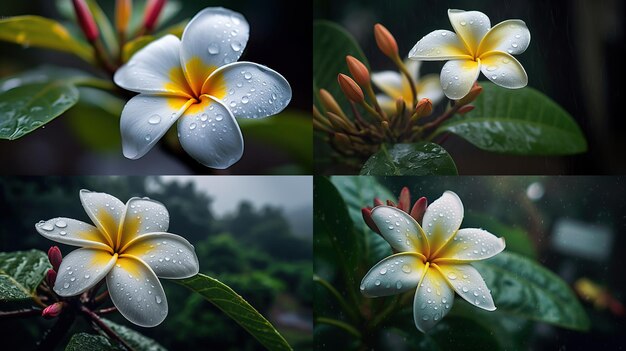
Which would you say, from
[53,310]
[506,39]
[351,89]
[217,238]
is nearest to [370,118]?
[351,89]

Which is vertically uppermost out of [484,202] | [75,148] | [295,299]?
[484,202]

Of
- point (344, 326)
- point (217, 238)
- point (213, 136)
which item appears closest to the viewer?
point (213, 136)

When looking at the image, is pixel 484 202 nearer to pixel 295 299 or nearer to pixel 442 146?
pixel 442 146

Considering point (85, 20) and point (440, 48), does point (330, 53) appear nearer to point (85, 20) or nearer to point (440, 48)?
point (440, 48)

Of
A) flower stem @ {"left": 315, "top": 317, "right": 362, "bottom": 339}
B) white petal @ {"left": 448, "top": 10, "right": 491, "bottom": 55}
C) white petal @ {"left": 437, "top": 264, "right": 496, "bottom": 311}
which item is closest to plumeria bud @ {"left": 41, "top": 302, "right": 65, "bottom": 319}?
flower stem @ {"left": 315, "top": 317, "right": 362, "bottom": 339}

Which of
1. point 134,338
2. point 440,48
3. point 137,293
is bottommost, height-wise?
Result: point 134,338

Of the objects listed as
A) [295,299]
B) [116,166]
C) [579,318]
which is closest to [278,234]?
[295,299]

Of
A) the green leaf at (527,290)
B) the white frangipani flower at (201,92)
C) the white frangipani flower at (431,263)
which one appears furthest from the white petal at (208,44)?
the green leaf at (527,290)
